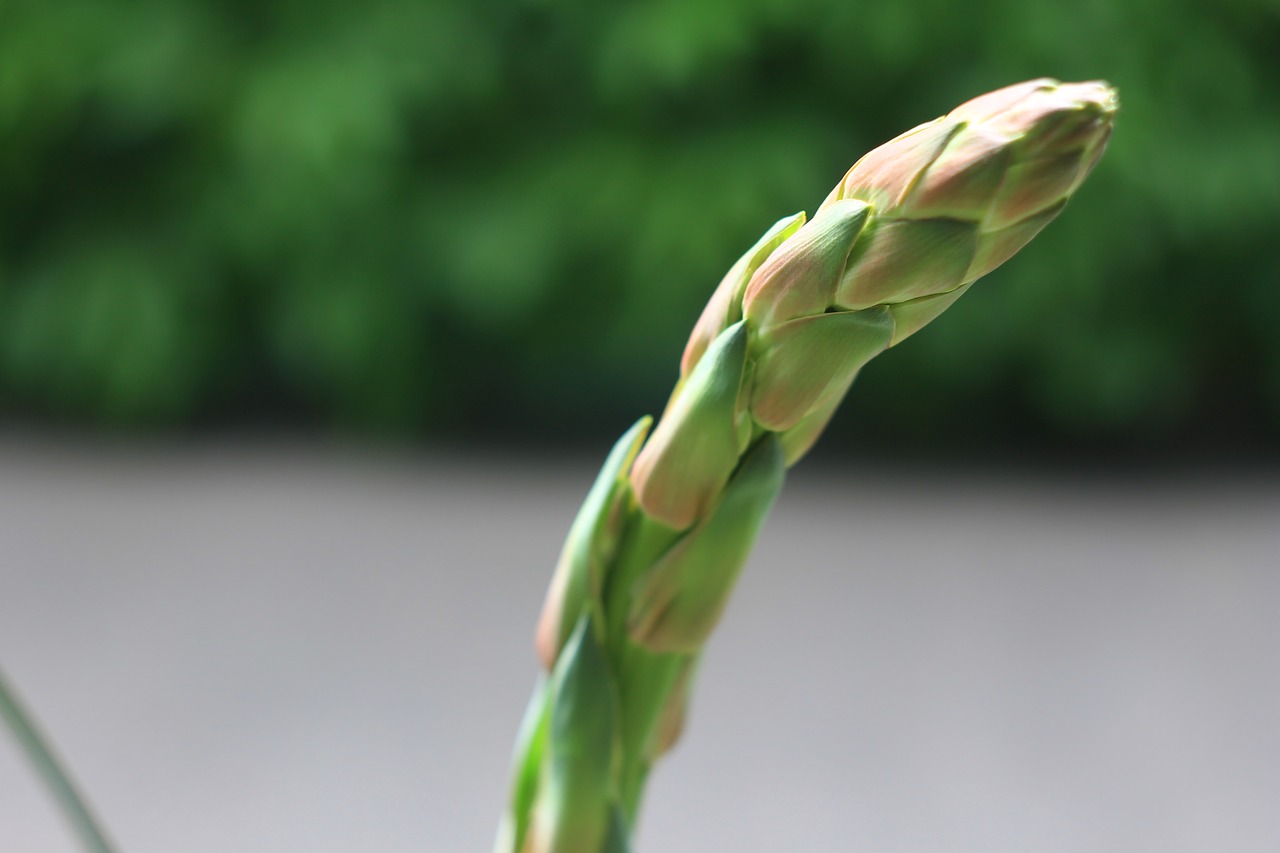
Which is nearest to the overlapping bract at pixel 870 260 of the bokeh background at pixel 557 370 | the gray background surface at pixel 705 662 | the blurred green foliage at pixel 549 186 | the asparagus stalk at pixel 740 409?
the asparagus stalk at pixel 740 409

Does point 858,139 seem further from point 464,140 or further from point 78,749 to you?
point 78,749

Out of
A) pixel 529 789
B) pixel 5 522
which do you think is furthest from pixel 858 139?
pixel 529 789

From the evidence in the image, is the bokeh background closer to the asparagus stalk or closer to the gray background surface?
the gray background surface

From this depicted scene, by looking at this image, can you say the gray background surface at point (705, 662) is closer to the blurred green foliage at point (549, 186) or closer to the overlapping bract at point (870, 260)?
the blurred green foliage at point (549, 186)

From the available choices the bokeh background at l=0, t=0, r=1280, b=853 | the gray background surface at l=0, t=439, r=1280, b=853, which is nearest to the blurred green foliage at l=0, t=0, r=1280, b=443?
the bokeh background at l=0, t=0, r=1280, b=853

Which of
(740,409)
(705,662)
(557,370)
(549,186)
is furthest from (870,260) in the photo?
(557,370)

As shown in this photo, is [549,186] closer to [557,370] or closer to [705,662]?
[557,370]
